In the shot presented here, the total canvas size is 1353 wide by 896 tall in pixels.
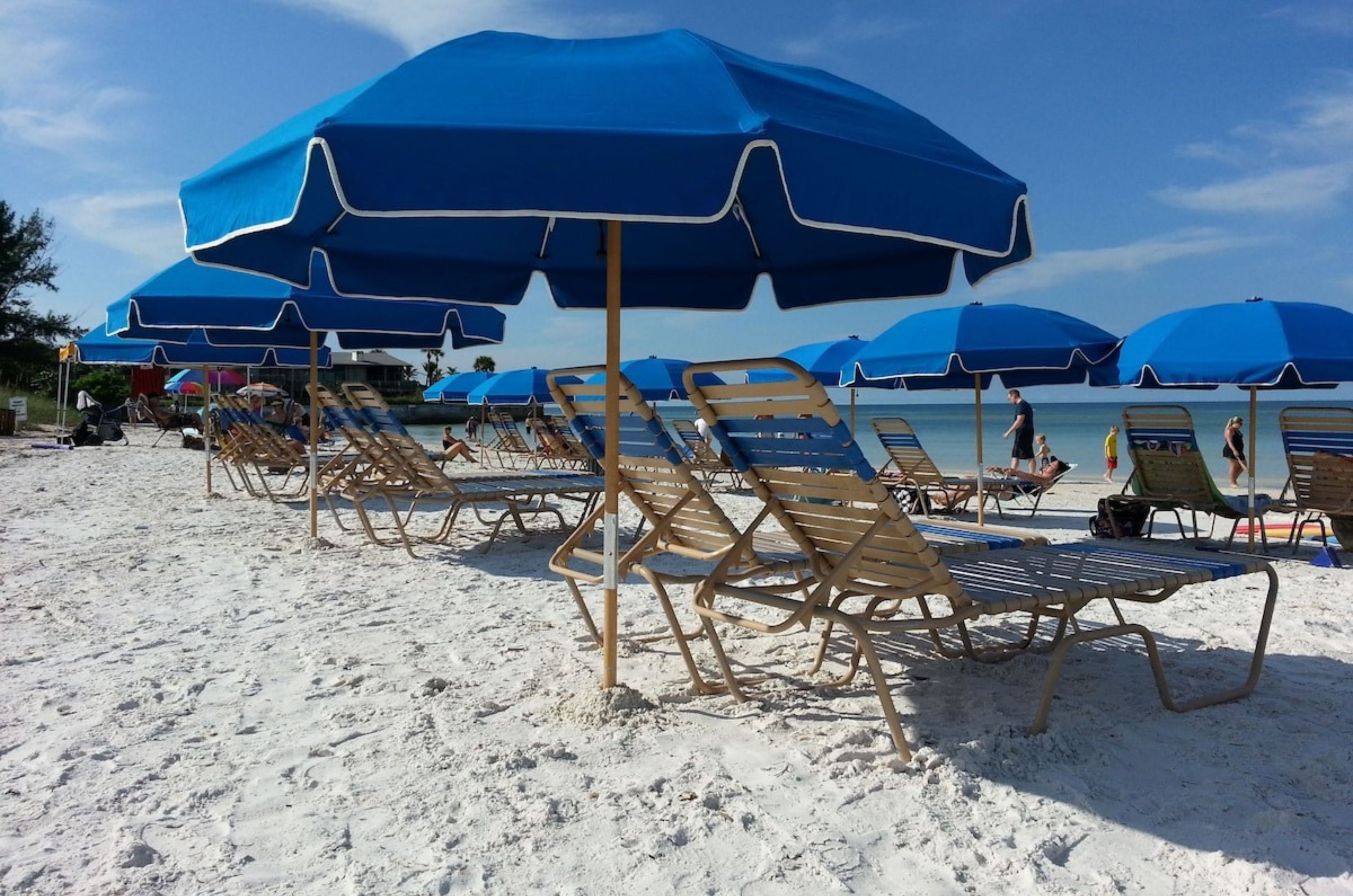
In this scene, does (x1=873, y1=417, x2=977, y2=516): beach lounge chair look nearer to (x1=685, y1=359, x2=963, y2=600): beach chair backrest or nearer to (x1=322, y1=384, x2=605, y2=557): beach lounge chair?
(x1=322, y1=384, x2=605, y2=557): beach lounge chair

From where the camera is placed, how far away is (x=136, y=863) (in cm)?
214

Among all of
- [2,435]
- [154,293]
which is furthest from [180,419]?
[154,293]

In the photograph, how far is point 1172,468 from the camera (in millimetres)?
7301

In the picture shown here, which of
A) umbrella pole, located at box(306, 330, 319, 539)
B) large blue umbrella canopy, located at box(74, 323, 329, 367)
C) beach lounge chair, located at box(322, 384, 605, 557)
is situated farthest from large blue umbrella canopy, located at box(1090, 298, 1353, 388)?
large blue umbrella canopy, located at box(74, 323, 329, 367)

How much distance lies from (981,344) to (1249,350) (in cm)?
185

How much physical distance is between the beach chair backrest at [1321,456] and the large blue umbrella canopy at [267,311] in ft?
18.8

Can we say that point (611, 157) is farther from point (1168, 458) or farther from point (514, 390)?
point (514, 390)

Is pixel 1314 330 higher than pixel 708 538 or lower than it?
higher

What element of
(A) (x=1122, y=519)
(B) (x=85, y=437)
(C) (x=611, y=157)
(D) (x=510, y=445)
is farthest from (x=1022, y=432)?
(B) (x=85, y=437)

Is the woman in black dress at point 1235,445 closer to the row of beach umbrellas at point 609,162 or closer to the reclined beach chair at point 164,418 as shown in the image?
the row of beach umbrellas at point 609,162

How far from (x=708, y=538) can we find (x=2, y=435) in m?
23.3

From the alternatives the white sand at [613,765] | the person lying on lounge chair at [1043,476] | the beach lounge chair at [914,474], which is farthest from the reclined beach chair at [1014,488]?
the white sand at [613,765]

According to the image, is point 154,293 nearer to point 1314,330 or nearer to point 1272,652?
point 1272,652

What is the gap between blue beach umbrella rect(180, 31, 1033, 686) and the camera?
7.28 feet
